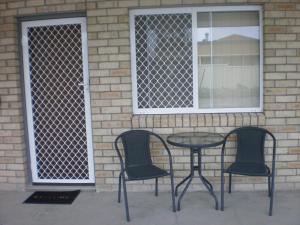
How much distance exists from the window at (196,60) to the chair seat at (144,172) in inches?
28.5

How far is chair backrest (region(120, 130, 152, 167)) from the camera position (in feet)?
13.1

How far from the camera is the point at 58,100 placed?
14.4ft

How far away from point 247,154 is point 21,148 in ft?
8.97

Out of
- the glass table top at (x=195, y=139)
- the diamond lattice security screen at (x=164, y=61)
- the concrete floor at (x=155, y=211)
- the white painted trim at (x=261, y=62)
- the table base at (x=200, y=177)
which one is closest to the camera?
the concrete floor at (x=155, y=211)

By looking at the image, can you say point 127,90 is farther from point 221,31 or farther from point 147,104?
point 221,31

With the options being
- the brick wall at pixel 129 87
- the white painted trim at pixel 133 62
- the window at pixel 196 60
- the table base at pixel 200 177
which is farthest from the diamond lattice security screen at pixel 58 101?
the table base at pixel 200 177

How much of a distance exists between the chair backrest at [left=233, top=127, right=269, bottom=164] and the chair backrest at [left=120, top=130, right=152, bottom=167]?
1.01m

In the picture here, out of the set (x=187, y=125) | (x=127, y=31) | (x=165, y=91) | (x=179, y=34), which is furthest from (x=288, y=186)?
(x=127, y=31)

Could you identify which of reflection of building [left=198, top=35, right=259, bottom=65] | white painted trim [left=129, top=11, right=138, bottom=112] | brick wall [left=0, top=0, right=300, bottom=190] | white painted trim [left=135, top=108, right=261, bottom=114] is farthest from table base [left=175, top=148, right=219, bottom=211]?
reflection of building [left=198, top=35, right=259, bottom=65]

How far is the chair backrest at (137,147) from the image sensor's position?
399 cm

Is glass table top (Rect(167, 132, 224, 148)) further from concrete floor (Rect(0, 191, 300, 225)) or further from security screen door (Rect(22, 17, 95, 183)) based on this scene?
security screen door (Rect(22, 17, 95, 183))

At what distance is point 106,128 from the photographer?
4.20 m

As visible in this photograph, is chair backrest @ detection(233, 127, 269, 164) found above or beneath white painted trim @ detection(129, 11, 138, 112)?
beneath

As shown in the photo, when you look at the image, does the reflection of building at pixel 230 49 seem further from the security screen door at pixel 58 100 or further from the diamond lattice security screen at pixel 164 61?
the security screen door at pixel 58 100
